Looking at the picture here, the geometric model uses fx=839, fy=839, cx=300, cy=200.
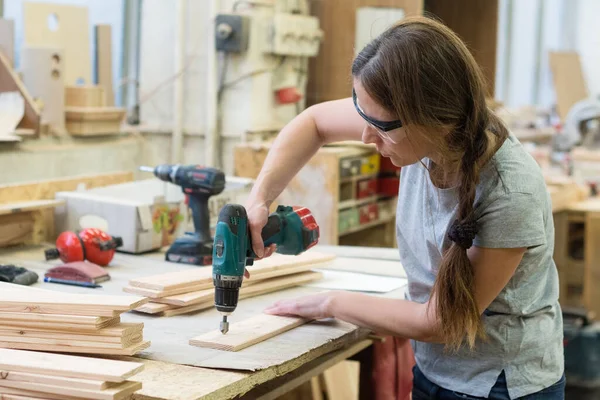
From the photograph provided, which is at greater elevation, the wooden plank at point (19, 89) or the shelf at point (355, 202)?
the wooden plank at point (19, 89)

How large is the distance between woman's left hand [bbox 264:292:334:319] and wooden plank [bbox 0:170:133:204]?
120cm

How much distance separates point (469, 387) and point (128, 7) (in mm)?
3491

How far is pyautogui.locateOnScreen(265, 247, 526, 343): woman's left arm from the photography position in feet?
5.59

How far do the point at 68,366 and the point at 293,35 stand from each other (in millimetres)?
3506

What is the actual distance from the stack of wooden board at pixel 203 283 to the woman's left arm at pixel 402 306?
21cm

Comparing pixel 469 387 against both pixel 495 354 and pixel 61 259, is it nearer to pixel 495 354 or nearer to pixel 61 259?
pixel 495 354

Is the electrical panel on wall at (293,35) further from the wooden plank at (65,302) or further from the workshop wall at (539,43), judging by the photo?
the workshop wall at (539,43)

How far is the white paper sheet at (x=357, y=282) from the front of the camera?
8.03 feet

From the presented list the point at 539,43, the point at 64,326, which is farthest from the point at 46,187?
the point at 539,43

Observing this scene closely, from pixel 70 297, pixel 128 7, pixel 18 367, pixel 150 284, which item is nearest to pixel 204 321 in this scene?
pixel 150 284

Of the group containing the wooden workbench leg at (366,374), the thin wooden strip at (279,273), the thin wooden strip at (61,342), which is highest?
the thin wooden strip at (61,342)

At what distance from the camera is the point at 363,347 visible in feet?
7.89

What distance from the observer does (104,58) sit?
4227mm

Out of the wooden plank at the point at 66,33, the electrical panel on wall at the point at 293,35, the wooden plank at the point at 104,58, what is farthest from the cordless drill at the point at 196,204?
the electrical panel on wall at the point at 293,35
